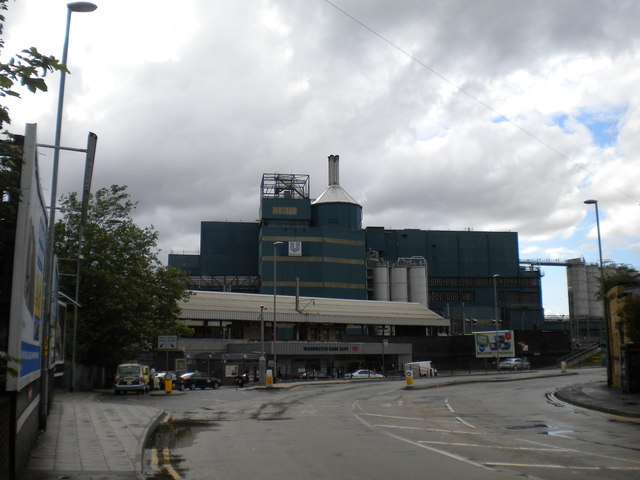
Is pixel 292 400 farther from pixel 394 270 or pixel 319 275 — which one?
pixel 394 270

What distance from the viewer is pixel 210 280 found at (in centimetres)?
10338

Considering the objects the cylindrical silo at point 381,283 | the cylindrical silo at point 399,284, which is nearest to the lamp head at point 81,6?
the cylindrical silo at point 381,283

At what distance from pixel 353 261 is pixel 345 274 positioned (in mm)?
2777

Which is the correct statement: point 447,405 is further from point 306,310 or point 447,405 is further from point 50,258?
point 306,310

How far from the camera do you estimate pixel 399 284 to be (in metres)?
104

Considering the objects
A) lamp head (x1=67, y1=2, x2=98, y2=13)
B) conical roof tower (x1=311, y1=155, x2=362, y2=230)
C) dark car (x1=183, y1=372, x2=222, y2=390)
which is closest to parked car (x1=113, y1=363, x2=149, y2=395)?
dark car (x1=183, y1=372, x2=222, y2=390)

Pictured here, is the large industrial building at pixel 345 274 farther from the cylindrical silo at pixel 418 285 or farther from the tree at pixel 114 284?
the tree at pixel 114 284

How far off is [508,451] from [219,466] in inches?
242

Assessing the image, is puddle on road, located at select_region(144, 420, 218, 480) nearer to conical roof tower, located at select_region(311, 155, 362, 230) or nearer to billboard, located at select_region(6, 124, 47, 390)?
billboard, located at select_region(6, 124, 47, 390)

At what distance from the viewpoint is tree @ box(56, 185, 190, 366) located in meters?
43.5

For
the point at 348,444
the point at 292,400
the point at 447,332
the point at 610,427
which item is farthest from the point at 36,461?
the point at 447,332

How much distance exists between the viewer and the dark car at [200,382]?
155ft

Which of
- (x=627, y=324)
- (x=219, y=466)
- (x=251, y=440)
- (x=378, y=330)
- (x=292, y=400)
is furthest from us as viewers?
(x=378, y=330)

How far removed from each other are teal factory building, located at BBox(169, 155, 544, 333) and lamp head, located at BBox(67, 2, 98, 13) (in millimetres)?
74657
